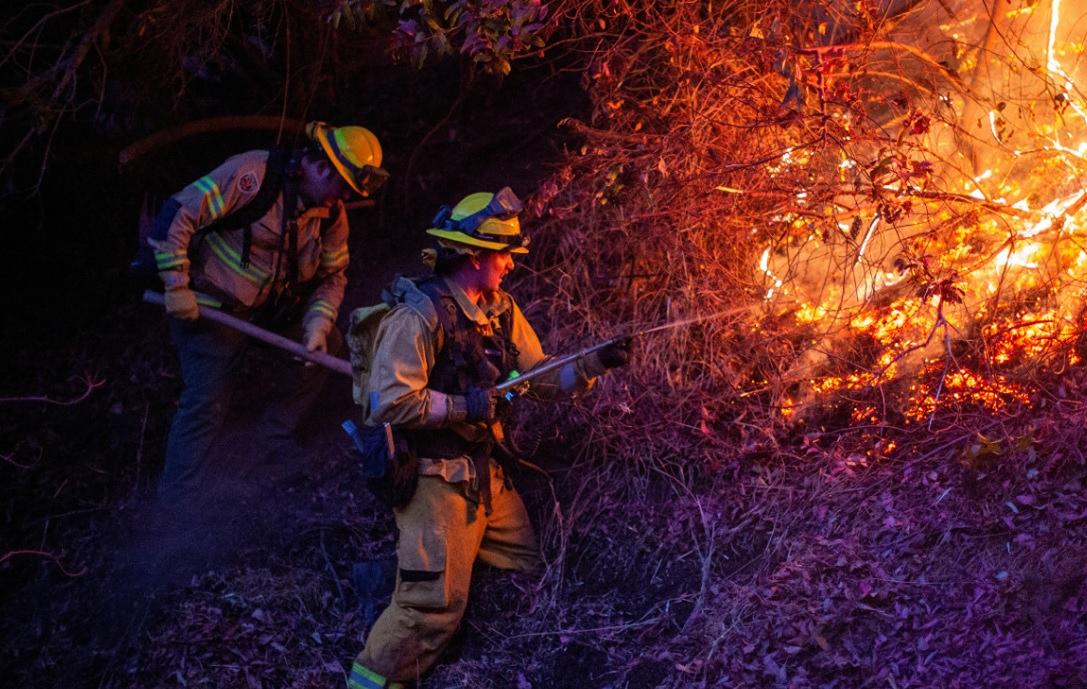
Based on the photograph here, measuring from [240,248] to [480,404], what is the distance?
1.96m

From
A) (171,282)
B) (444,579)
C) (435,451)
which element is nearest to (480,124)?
(171,282)

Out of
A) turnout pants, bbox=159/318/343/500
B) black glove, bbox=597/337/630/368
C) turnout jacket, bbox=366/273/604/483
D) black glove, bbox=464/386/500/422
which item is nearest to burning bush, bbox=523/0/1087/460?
turnout jacket, bbox=366/273/604/483

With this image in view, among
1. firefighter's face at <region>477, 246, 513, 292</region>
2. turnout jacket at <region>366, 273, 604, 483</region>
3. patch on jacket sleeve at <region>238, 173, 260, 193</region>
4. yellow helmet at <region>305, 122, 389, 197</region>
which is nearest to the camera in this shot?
turnout jacket at <region>366, 273, 604, 483</region>

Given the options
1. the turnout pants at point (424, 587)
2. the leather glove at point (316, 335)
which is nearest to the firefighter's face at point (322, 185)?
the leather glove at point (316, 335)

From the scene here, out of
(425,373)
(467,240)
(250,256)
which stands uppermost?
(467,240)

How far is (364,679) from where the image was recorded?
474 cm

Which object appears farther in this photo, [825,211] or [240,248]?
[240,248]

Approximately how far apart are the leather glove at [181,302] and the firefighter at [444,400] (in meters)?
1.49

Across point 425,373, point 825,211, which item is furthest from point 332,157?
point 825,211

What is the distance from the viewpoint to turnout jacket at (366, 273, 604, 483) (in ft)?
15.1

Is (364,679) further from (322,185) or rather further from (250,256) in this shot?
(322,185)

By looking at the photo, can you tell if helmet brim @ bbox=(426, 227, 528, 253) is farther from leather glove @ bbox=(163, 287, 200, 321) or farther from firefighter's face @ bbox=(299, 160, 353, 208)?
leather glove @ bbox=(163, 287, 200, 321)

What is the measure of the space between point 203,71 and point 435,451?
3.31m

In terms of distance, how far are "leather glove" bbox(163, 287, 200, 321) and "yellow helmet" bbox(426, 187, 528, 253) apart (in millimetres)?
1705
